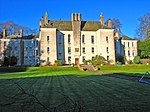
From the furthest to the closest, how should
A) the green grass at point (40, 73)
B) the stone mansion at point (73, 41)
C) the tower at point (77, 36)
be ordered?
the tower at point (77, 36) → the stone mansion at point (73, 41) → the green grass at point (40, 73)

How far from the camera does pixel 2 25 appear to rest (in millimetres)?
78000

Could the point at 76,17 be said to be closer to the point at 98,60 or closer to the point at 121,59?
the point at 98,60

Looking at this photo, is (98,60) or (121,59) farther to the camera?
(121,59)

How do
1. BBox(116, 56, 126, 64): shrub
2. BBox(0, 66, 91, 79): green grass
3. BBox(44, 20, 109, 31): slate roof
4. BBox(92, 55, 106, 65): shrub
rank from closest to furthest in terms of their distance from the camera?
1. BBox(0, 66, 91, 79): green grass
2. BBox(92, 55, 106, 65): shrub
3. BBox(44, 20, 109, 31): slate roof
4. BBox(116, 56, 126, 64): shrub

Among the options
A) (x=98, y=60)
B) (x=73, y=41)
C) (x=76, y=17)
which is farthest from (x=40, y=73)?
(x=76, y=17)

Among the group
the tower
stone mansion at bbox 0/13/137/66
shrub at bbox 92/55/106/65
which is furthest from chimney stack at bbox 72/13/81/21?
shrub at bbox 92/55/106/65

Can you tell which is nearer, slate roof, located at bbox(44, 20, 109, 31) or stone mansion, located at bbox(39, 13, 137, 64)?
stone mansion, located at bbox(39, 13, 137, 64)

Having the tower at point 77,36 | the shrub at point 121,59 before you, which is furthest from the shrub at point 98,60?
the shrub at point 121,59

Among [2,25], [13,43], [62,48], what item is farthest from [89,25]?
[2,25]

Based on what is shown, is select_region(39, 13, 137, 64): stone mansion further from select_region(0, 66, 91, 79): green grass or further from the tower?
select_region(0, 66, 91, 79): green grass

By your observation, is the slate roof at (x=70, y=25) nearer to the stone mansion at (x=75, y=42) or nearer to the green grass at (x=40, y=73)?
the stone mansion at (x=75, y=42)

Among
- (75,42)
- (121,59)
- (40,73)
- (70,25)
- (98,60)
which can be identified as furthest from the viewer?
(121,59)

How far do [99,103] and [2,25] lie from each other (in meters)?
76.6

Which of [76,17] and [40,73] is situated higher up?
[76,17]
